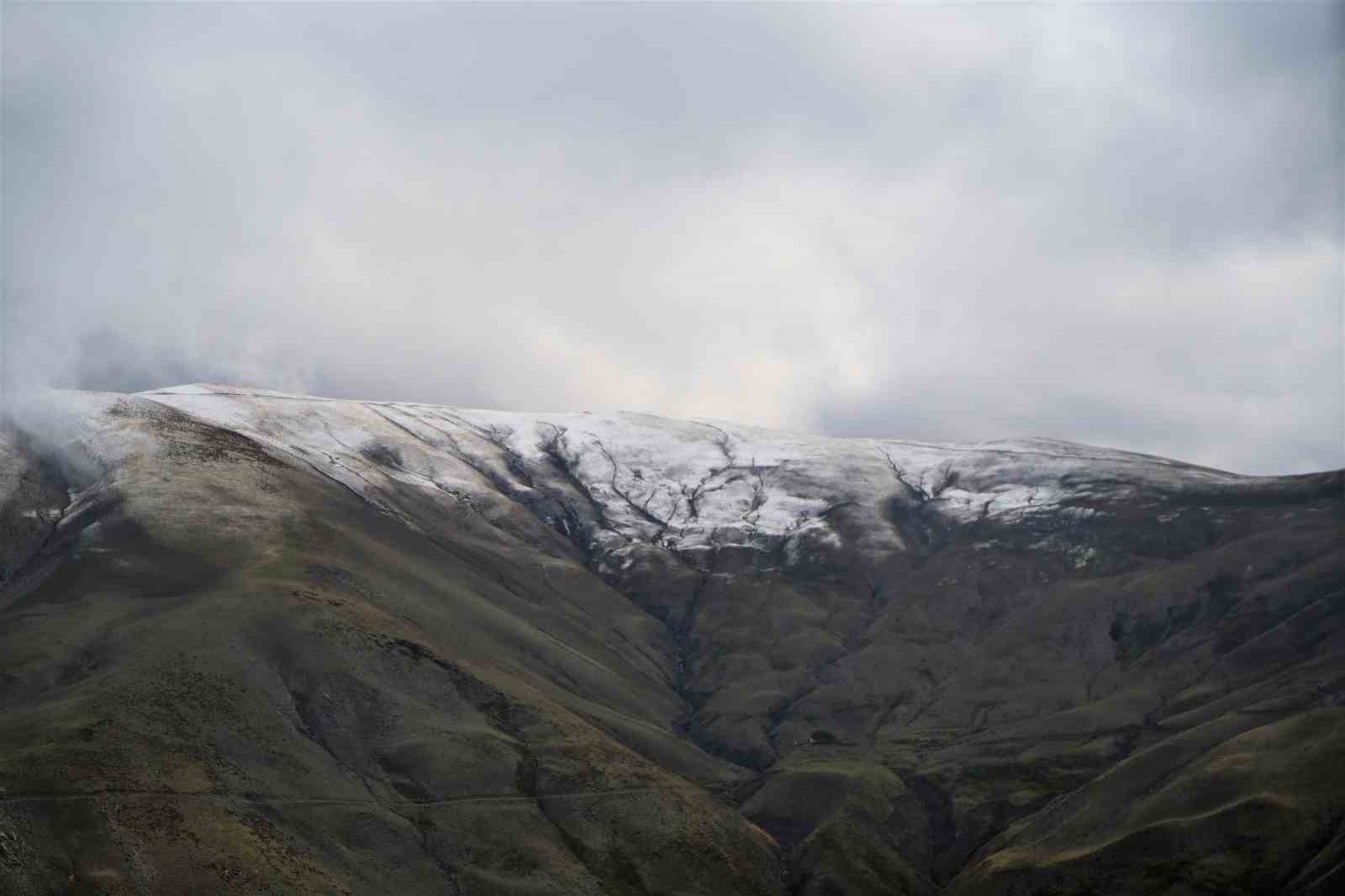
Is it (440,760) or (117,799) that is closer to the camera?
(117,799)

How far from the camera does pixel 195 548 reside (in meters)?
182

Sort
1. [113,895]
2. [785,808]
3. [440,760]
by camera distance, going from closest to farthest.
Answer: [113,895]
[440,760]
[785,808]

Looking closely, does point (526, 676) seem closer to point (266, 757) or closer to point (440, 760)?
point (440, 760)

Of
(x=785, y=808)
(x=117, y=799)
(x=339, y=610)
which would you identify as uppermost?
(x=339, y=610)

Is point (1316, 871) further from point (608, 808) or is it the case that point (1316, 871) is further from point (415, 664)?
point (415, 664)

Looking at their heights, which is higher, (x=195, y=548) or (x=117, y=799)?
(x=195, y=548)

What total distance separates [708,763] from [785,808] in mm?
19323

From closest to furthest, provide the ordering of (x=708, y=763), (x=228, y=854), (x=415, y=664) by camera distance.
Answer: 1. (x=228, y=854)
2. (x=415, y=664)
3. (x=708, y=763)

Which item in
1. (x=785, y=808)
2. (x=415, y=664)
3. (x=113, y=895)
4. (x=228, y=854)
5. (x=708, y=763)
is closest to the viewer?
(x=113, y=895)

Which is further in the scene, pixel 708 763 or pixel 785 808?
pixel 708 763

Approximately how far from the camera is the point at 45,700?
13950 centimetres

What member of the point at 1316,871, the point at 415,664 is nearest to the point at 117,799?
the point at 415,664

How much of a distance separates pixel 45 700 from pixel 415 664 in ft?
152

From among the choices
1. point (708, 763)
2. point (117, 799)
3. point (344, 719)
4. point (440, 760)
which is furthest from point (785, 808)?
point (117, 799)
